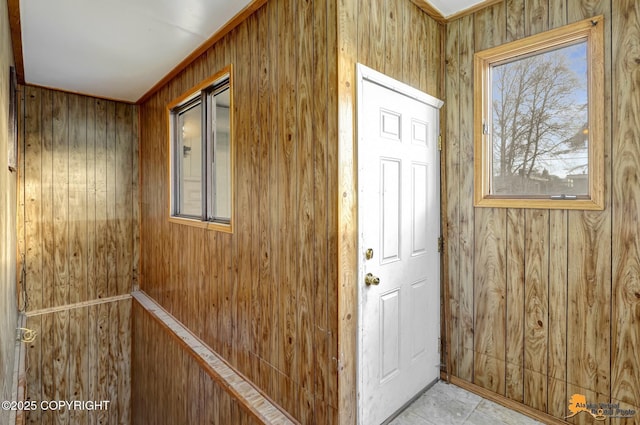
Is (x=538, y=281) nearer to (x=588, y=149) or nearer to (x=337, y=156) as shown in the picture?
(x=588, y=149)

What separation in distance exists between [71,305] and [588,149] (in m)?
4.70

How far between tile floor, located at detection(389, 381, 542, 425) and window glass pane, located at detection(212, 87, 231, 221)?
175 centimetres

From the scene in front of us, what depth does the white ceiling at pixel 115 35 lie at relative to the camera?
6.59ft

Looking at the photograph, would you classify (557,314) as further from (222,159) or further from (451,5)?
(222,159)

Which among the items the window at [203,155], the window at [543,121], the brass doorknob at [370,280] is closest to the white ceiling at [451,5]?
the window at [543,121]

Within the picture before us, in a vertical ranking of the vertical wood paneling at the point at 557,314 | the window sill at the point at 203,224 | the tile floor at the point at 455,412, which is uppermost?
the window sill at the point at 203,224

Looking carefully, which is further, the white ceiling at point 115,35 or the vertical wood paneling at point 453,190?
the vertical wood paneling at point 453,190

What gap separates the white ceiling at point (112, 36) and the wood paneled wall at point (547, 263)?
163 centimetres

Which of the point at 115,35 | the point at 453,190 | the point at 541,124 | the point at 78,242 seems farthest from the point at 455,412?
the point at 78,242

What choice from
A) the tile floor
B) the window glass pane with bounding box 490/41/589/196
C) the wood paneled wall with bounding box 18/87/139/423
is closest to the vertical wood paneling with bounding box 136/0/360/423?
the tile floor

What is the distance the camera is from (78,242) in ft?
11.9

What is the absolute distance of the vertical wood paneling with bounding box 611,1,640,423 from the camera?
1564mm

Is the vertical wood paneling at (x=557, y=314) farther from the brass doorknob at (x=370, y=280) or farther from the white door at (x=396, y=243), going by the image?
the brass doorknob at (x=370, y=280)

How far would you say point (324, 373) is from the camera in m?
1.59
